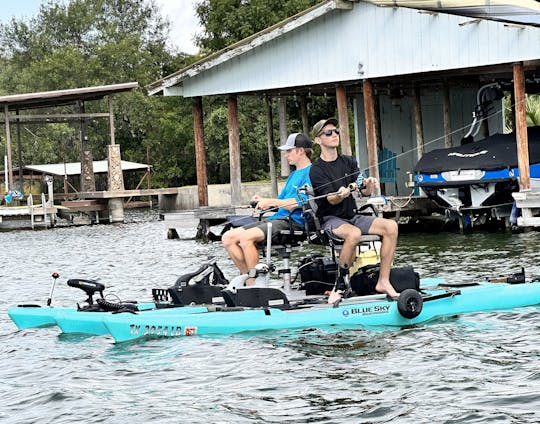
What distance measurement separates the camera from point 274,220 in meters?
13.3

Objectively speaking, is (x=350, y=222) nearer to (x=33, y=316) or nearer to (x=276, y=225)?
(x=276, y=225)

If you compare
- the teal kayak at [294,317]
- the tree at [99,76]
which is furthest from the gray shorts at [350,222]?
the tree at [99,76]

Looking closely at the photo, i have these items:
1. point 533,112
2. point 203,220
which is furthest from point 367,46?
point 533,112

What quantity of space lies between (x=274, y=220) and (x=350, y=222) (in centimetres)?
93

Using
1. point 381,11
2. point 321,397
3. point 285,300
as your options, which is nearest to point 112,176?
point 381,11

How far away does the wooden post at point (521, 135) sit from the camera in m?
24.6

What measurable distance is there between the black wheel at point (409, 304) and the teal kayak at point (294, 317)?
0.03ft

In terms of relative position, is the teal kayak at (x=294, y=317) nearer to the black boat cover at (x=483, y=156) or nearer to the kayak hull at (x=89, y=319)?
the kayak hull at (x=89, y=319)

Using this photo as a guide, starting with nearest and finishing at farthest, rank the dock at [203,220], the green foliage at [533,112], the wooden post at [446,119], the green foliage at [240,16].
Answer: the wooden post at [446,119] < the dock at [203,220] < the green foliage at [533,112] < the green foliage at [240,16]

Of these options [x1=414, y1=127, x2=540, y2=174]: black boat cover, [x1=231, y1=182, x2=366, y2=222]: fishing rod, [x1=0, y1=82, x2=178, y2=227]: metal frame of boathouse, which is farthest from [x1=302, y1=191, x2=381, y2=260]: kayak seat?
[x1=0, y1=82, x2=178, y2=227]: metal frame of boathouse

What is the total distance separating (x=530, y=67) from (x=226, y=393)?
54.1ft

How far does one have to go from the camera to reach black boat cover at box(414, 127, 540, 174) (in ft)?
83.0

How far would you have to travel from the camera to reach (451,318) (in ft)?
43.0

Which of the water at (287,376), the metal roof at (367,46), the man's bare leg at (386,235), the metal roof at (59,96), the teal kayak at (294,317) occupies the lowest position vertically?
the water at (287,376)
